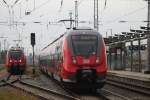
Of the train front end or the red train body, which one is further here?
the red train body

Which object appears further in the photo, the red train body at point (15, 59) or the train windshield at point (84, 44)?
the red train body at point (15, 59)

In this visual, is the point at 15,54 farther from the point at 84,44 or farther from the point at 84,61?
the point at 84,61

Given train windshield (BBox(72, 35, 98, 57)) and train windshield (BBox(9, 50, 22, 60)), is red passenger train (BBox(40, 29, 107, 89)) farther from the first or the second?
train windshield (BBox(9, 50, 22, 60))

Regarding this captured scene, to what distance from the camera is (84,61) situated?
21188mm

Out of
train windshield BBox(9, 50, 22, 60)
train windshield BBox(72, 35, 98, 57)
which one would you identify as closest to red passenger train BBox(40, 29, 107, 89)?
train windshield BBox(72, 35, 98, 57)

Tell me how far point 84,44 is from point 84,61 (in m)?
0.91

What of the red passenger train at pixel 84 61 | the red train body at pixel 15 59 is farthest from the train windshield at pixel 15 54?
the red passenger train at pixel 84 61

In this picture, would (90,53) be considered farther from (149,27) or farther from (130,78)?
(149,27)

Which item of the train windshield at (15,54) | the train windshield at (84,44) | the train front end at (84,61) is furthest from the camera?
the train windshield at (15,54)

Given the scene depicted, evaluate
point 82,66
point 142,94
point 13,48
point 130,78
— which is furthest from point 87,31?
point 13,48

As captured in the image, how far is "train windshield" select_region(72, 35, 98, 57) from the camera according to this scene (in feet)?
70.3

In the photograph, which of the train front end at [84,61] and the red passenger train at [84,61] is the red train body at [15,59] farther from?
the train front end at [84,61]

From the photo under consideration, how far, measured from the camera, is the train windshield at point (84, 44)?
21.4m

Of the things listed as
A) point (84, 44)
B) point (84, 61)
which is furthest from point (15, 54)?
point (84, 61)
